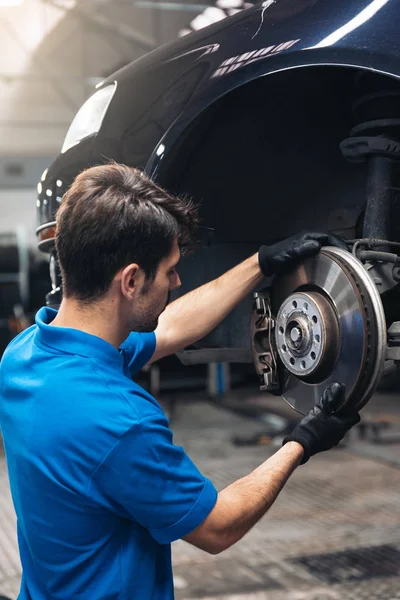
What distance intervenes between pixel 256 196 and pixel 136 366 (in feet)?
1.73

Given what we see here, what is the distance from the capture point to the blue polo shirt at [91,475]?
39.8 inches

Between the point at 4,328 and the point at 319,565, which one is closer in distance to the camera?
the point at 319,565

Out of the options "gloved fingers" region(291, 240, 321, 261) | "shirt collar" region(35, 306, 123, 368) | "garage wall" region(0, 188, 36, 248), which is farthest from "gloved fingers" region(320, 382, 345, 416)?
"garage wall" region(0, 188, 36, 248)

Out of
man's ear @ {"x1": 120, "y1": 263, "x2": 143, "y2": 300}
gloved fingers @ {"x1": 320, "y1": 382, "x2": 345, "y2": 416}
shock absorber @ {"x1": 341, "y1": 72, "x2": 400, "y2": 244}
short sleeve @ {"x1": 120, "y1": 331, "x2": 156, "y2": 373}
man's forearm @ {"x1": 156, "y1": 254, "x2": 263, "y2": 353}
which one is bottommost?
gloved fingers @ {"x1": 320, "y1": 382, "x2": 345, "y2": 416}

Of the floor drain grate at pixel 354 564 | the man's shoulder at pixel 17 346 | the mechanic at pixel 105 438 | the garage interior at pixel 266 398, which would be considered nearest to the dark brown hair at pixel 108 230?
the mechanic at pixel 105 438

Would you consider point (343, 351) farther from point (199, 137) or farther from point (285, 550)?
point (285, 550)

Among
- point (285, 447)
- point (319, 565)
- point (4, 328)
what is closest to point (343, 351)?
point (285, 447)

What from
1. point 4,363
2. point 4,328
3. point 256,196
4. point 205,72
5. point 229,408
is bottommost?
point 229,408

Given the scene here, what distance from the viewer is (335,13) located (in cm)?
126

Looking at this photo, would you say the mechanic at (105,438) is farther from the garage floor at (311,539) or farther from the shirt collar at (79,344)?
the garage floor at (311,539)

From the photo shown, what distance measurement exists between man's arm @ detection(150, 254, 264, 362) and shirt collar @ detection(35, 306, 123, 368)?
428 mm

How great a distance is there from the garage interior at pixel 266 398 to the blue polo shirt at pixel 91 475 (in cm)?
54

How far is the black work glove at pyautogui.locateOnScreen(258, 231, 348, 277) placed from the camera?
1336 millimetres

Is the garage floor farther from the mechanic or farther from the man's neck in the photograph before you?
the man's neck
